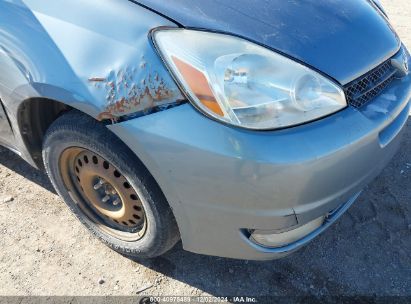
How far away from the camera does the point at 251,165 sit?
4.99ft

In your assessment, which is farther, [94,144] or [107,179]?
[107,179]

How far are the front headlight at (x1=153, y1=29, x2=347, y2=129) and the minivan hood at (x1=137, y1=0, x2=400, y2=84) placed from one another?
65 millimetres

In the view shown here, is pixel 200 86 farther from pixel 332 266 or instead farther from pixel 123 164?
pixel 332 266

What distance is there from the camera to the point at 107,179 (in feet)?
6.53

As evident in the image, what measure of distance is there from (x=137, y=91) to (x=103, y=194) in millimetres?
787

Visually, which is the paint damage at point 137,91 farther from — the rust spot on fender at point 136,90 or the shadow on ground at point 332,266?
the shadow on ground at point 332,266

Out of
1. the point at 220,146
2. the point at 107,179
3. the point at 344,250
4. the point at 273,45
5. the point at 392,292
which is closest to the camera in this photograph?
the point at 220,146

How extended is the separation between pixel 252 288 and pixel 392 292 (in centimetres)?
69

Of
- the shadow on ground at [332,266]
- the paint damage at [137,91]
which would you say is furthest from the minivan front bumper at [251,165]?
the shadow on ground at [332,266]

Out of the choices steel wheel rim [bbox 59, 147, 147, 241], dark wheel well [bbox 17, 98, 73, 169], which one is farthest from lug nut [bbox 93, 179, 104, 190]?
dark wheel well [bbox 17, 98, 73, 169]

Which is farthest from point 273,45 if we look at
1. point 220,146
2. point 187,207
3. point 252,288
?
point 252,288

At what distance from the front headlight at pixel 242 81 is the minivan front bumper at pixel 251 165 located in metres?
0.05

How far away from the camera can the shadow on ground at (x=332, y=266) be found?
2.15 m

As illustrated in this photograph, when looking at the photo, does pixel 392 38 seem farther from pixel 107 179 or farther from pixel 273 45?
pixel 107 179
